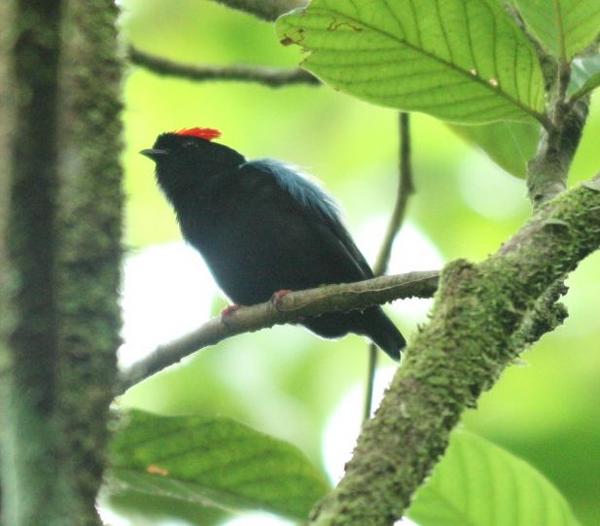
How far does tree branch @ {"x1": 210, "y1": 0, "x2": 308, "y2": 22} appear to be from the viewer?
Answer: 4.05 m

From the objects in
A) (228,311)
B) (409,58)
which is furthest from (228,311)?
(409,58)

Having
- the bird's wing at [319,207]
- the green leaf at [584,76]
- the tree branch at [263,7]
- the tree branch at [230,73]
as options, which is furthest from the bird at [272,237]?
the green leaf at [584,76]

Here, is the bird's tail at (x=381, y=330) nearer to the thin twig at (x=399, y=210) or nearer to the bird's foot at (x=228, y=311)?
the bird's foot at (x=228, y=311)

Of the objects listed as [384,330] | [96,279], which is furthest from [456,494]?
[384,330]

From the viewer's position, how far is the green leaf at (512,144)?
3422 millimetres

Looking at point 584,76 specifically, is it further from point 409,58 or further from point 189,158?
point 189,158

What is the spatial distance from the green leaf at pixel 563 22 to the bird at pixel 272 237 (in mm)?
2642

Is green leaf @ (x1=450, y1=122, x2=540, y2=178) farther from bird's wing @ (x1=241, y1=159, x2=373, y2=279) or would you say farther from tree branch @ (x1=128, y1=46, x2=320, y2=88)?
bird's wing @ (x1=241, y1=159, x2=373, y2=279)

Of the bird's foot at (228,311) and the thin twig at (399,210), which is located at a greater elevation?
the thin twig at (399,210)

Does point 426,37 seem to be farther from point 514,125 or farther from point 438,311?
point 438,311

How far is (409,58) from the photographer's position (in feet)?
9.03

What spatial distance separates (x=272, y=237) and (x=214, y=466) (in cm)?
253

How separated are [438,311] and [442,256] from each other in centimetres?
494

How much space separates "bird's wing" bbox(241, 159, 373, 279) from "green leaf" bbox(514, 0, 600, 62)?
270cm
